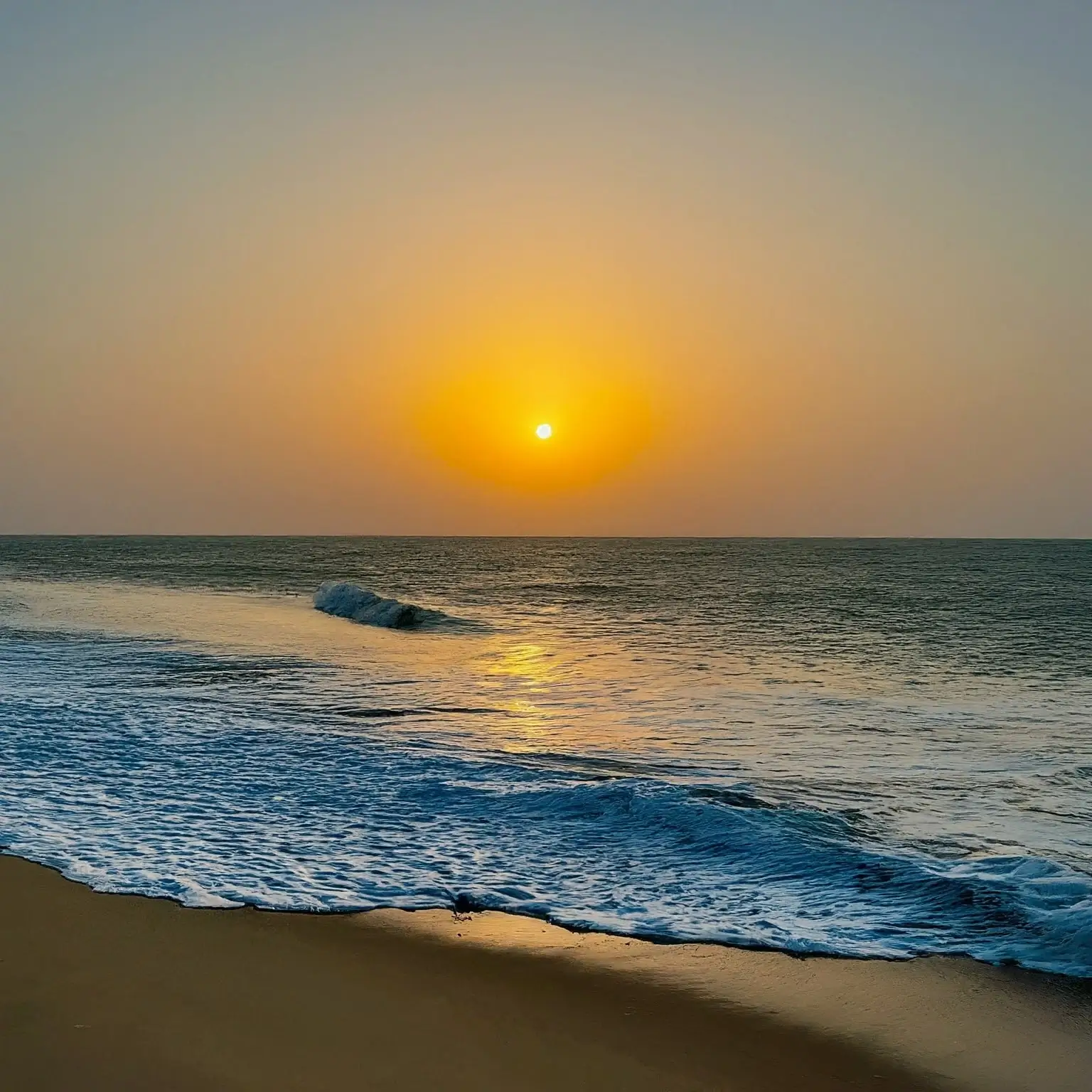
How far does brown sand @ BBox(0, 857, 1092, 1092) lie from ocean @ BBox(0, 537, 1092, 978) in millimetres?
→ 492

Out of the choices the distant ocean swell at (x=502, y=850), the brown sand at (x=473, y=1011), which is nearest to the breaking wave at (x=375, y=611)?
the distant ocean swell at (x=502, y=850)

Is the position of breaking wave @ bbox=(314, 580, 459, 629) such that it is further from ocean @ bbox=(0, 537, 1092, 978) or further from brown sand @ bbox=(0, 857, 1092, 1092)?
brown sand @ bbox=(0, 857, 1092, 1092)

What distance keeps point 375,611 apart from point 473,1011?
30.9m

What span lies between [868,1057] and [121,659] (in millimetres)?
20150

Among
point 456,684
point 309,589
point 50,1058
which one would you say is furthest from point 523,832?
point 309,589

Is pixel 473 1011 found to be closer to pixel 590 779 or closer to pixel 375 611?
pixel 590 779

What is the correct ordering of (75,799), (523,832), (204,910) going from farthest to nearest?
(75,799)
(523,832)
(204,910)

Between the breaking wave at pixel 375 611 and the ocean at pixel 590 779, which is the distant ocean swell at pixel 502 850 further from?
the breaking wave at pixel 375 611

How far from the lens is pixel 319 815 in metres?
10.2

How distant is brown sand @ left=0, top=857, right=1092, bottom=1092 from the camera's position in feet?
16.5

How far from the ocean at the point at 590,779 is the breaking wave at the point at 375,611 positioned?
5.47 metres

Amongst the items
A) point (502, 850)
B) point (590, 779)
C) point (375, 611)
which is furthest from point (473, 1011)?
point (375, 611)

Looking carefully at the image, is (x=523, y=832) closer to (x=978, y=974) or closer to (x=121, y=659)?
(x=978, y=974)

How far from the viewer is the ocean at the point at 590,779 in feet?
25.4
